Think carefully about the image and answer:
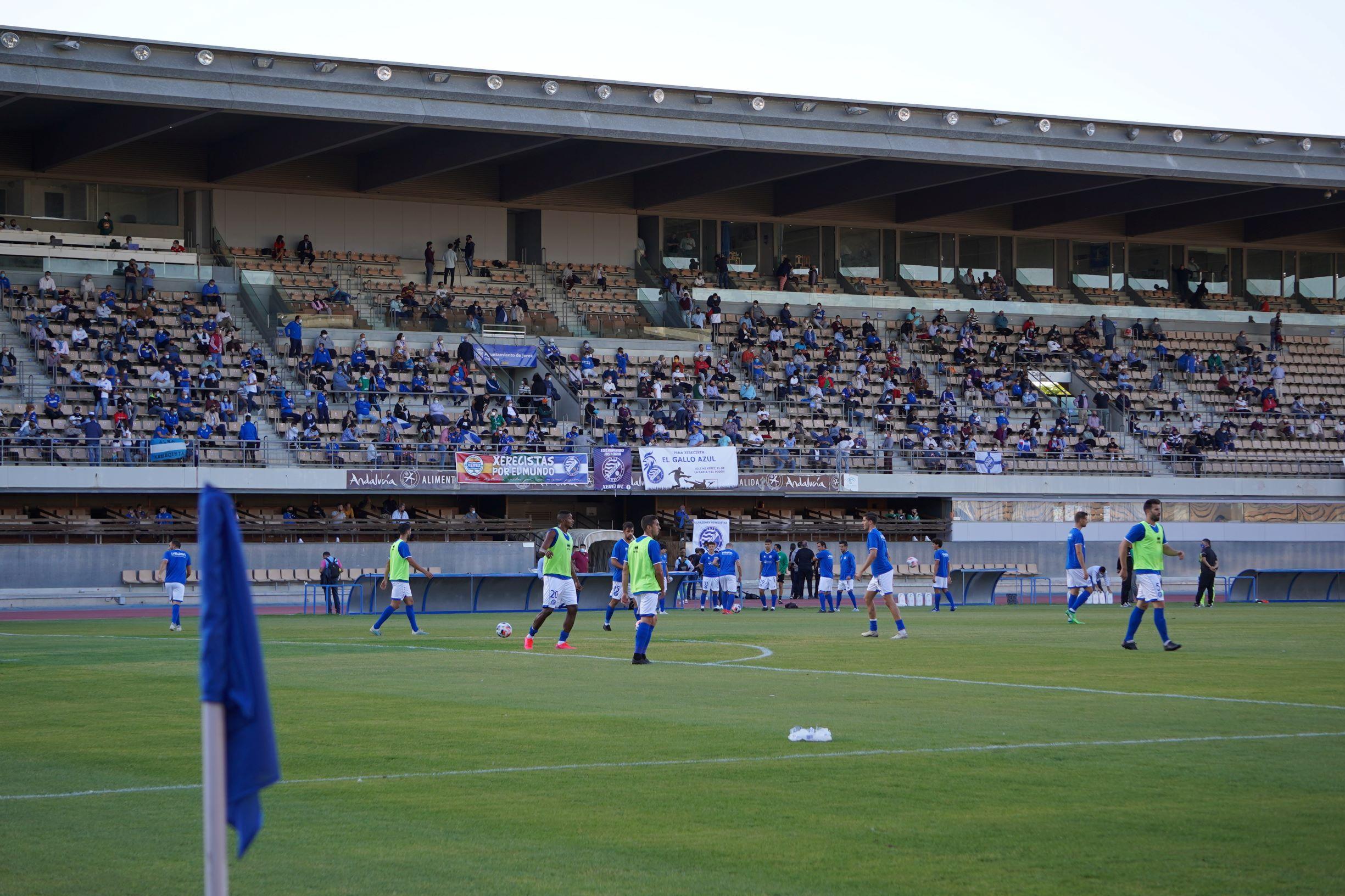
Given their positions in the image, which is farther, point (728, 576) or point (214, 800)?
point (728, 576)

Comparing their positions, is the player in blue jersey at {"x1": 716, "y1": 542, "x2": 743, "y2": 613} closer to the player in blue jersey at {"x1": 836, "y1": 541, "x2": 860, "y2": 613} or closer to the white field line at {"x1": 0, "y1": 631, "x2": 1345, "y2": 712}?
the player in blue jersey at {"x1": 836, "y1": 541, "x2": 860, "y2": 613}

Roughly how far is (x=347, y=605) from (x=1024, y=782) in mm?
30950

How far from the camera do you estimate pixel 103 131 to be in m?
48.9

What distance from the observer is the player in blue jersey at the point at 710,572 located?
39.7 m

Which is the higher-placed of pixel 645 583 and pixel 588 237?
pixel 588 237

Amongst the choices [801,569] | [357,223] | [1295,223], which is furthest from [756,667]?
[1295,223]

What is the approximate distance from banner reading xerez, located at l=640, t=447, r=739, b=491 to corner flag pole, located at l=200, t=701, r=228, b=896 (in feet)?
135

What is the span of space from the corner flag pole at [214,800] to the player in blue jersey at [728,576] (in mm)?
34610

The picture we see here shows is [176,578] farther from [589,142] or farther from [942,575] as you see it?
[589,142]

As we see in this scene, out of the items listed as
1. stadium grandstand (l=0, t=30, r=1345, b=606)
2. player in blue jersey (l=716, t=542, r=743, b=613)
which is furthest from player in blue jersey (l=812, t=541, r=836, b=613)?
stadium grandstand (l=0, t=30, r=1345, b=606)

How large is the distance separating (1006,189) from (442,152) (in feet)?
74.3

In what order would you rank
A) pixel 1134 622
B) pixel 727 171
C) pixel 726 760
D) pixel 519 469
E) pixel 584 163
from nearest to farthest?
1. pixel 726 760
2. pixel 1134 622
3. pixel 519 469
4. pixel 584 163
5. pixel 727 171

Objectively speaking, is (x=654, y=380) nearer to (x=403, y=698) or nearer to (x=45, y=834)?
(x=403, y=698)

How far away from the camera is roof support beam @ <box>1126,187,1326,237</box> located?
65.2 meters
